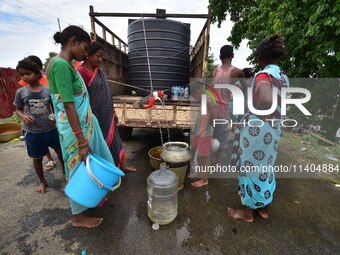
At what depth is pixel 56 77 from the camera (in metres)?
1.61

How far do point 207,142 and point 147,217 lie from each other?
4.08ft

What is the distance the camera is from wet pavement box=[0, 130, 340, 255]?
6.25 feet

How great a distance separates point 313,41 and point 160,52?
339 centimetres

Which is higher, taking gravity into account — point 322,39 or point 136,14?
point 136,14

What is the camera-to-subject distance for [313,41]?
436 cm

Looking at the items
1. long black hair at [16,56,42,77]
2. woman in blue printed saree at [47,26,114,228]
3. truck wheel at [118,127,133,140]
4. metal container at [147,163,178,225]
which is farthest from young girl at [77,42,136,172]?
truck wheel at [118,127,133,140]

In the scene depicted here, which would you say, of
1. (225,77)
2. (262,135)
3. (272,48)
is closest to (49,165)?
(225,77)

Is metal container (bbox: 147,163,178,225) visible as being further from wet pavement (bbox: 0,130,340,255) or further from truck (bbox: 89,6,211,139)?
truck (bbox: 89,6,211,139)

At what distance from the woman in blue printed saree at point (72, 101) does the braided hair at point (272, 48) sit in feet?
5.28

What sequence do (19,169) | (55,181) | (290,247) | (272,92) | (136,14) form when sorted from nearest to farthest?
1. (272,92)
2. (290,247)
3. (55,181)
4. (19,169)
5. (136,14)

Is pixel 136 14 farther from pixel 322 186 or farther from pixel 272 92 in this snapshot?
pixel 322 186

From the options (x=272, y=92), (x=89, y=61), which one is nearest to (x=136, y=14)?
(x=89, y=61)

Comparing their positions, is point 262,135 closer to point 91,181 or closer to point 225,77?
point 225,77

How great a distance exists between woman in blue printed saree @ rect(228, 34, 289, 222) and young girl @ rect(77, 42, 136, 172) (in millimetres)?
1612
